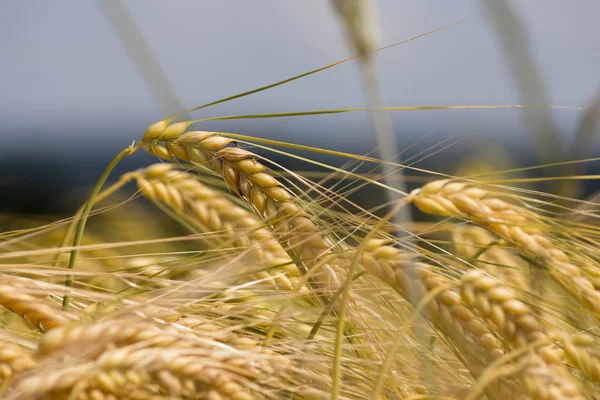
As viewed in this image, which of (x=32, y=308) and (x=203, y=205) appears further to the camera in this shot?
(x=203, y=205)

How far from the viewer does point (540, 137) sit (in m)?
0.20

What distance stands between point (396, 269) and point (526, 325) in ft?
0.32

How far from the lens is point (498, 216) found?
1.42 feet

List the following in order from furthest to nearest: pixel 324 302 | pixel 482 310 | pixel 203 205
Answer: pixel 203 205 < pixel 324 302 < pixel 482 310

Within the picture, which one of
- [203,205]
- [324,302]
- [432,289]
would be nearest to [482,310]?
[432,289]

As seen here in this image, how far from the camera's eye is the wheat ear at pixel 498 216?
41cm

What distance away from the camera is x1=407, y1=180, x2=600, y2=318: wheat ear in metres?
0.41

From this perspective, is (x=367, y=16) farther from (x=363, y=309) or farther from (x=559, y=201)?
(x=363, y=309)

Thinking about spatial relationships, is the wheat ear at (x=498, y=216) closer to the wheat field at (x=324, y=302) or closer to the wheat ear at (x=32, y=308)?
the wheat field at (x=324, y=302)

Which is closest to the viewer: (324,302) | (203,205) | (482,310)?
(482,310)

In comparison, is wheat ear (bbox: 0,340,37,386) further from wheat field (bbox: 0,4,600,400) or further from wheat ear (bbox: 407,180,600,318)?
wheat ear (bbox: 407,180,600,318)

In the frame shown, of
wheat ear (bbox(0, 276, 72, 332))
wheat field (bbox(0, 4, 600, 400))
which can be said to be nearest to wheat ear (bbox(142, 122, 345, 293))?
wheat field (bbox(0, 4, 600, 400))

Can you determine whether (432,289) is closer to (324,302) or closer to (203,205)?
(324,302)

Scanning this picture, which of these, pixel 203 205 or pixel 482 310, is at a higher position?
pixel 203 205
